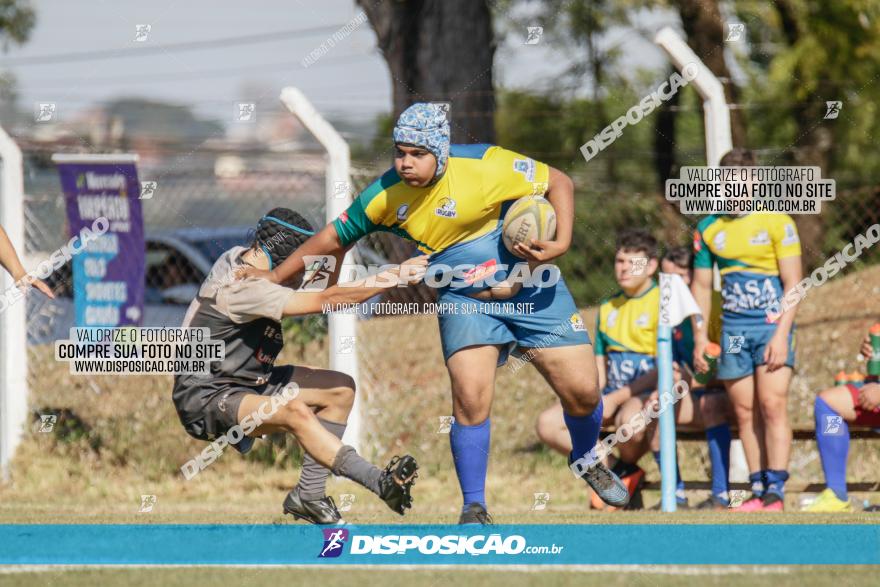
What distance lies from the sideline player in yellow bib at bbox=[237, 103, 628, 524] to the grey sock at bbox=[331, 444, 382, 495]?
505 millimetres

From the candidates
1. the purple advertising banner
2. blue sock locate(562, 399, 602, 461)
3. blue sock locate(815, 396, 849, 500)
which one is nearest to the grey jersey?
blue sock locate(562, 399, 602, 461)

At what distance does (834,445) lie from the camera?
7.61 m

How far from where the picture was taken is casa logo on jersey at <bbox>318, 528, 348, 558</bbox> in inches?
226

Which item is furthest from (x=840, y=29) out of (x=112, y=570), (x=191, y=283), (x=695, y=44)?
(x=112, y=570)

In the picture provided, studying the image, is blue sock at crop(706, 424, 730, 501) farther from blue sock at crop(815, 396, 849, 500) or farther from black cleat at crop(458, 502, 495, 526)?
black cleat at crop(458, 502, 495, 526)

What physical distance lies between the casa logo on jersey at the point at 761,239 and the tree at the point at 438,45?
4995mm

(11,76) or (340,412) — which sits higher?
(11,76)

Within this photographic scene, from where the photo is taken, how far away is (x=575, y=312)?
6836mm

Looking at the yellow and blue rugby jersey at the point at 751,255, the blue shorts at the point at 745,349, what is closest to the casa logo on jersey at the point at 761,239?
the yellow and blue rugby jersey at the point at 751,255

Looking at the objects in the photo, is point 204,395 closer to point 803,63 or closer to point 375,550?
point 375,550

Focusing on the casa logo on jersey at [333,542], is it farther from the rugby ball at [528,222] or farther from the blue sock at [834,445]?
the blue sock at [834,445]

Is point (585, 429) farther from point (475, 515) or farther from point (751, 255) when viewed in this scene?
point (751, 255)

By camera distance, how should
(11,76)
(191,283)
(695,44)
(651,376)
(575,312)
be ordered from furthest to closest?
(11,76) < (695,44) < (191,283) < (651,376) < (575,312)

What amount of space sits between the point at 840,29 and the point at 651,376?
11.8 m
